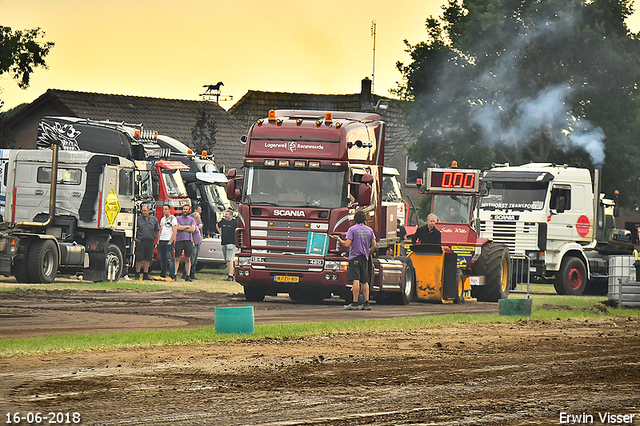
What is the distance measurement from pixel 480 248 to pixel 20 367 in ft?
55.3

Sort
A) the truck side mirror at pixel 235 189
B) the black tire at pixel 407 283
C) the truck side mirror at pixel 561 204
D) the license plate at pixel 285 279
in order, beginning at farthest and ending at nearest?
1. the truck side mirror at pixel 561 204
2. the black tire at pixel 407 283
3. the truck side mirror at pixel 235 189
4. the license plate at pixel 285 279

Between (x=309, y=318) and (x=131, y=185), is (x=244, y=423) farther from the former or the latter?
(x=131, y=185)

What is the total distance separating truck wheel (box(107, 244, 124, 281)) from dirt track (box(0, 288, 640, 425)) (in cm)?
1376

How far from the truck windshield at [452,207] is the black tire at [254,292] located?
5.92 m

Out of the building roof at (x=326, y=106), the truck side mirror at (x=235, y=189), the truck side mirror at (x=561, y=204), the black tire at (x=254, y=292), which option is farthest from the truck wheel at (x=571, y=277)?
the building roof at (x=326, y=106)

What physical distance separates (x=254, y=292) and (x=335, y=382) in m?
12.5

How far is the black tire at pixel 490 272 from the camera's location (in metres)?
26.6

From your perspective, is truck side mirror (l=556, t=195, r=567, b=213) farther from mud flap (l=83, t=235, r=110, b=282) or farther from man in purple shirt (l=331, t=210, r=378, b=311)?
mud flap (l=83, t=235, r=110, b=282)

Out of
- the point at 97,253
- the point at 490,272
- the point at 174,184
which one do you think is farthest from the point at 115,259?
the point at 490,272

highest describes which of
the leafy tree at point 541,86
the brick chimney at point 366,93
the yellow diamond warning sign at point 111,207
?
the brick chimney at point 366,93

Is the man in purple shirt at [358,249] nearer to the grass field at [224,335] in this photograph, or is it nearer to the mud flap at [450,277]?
the grass field at [224,335]

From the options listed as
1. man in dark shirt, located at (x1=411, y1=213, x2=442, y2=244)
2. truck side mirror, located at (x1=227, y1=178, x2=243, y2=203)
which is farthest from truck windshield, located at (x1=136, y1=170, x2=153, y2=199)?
man in dark shirt, located at (x1=411, y1=213, x2=442, y2=244)

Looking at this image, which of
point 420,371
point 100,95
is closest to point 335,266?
point 420,371

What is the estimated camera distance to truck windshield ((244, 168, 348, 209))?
2211cm
